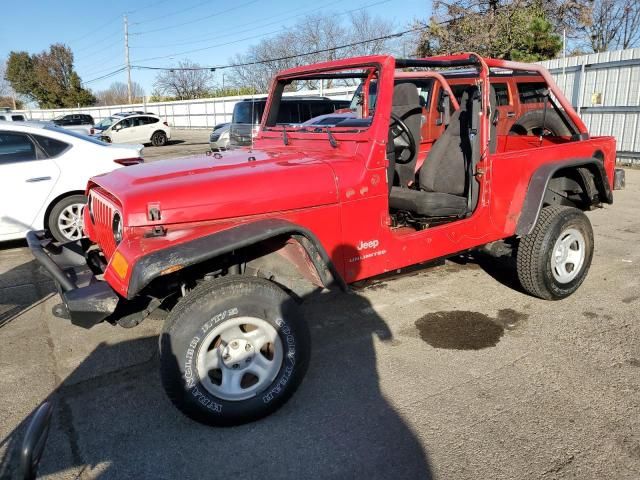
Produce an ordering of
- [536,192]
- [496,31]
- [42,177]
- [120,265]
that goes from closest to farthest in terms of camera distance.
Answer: [120,265] → [536,192] → [42,177] → [496,31]

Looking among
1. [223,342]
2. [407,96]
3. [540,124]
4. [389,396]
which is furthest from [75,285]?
[540,124]

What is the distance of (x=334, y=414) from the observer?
2.88m

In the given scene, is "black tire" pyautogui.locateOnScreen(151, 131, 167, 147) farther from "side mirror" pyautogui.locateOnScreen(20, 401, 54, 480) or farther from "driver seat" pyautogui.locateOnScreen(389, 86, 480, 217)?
"side mirror" pyautogui.locateOnScreen(20, 401, 54, 480)

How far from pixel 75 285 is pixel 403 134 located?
2.87 meters

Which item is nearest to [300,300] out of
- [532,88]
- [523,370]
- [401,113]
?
[523,370]

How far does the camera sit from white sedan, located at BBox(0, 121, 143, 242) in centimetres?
594

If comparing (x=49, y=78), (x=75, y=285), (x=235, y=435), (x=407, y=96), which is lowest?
(x=235, y=435)

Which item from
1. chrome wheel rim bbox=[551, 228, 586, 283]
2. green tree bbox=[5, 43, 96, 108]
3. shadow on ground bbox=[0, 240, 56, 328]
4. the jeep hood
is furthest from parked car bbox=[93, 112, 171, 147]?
green tree bbox=[5, 43, 96, 108]

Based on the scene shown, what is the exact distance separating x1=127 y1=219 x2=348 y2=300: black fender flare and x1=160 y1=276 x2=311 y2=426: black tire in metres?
0.24

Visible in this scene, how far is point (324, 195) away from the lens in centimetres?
308

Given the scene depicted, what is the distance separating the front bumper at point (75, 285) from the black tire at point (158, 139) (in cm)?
2280

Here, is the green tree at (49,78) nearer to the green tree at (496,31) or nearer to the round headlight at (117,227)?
the green tree at (496,31)

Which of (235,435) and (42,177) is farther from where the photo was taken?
(42,177)

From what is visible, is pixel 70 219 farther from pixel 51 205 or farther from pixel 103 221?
pixel 103 221
